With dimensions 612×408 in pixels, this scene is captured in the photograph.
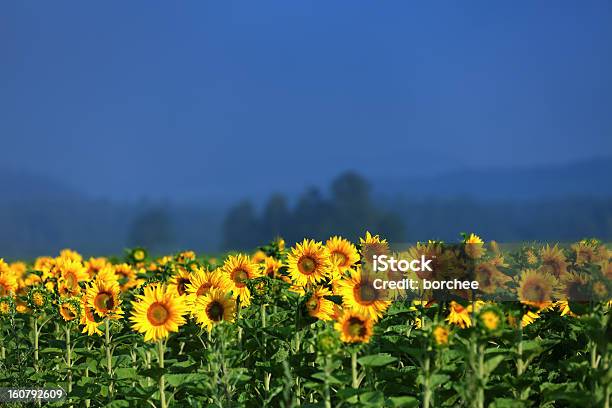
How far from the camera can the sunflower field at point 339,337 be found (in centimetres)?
549

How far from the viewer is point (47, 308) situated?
26.2 feet

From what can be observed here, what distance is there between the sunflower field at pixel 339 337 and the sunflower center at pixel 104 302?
0.5 inches

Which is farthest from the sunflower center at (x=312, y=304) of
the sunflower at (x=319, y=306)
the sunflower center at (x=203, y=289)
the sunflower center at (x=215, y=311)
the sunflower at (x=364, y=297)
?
the sunflower center at (x=203, y=289)

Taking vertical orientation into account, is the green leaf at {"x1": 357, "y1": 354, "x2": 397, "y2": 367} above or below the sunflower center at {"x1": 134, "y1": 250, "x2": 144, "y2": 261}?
below

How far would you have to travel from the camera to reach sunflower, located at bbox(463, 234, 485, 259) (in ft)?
20.2

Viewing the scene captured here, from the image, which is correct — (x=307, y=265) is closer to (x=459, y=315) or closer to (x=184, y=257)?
(x=459, y=315)

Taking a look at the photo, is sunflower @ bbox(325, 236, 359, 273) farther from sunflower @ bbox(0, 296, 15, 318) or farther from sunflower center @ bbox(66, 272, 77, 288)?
sunflower @ bbox(0, 296, 15, 318)

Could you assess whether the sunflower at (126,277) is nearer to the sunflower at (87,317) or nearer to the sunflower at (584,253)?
the sunflower at (87,317)

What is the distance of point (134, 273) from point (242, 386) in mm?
4212

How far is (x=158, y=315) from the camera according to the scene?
6.34 meters

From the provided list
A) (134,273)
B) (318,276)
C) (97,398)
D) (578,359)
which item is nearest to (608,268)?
(578,359)

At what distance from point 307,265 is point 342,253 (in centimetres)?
34

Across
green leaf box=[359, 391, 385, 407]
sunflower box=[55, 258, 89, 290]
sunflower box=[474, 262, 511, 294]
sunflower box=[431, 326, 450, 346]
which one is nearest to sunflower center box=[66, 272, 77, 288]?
sunflower box=[55, 258, 89, 290]

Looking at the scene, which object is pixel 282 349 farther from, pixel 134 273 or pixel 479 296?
pixel 134 273
